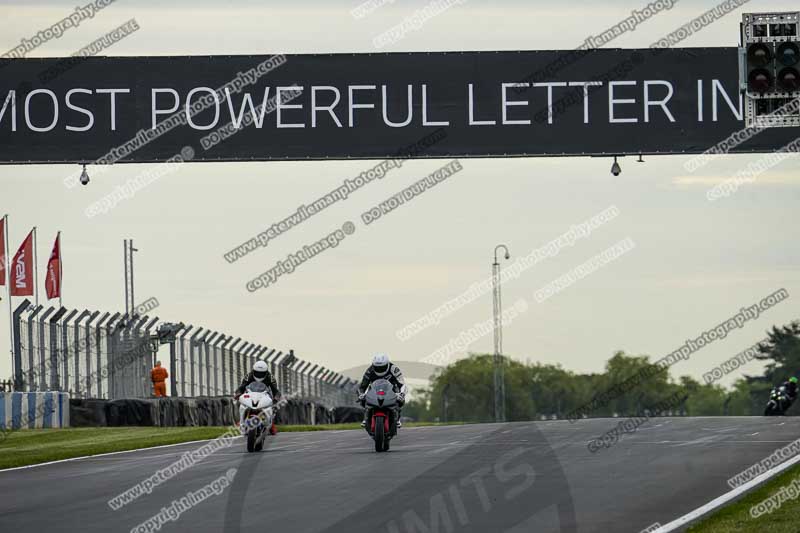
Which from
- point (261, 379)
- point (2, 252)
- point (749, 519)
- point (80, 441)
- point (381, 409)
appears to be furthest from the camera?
point (2, 252)

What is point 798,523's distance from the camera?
38.2 ft

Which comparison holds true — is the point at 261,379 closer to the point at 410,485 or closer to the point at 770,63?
the point at 410,485

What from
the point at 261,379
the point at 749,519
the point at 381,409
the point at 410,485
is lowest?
the point at 749,519

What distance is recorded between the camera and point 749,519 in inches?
480

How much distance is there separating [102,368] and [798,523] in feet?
74.2

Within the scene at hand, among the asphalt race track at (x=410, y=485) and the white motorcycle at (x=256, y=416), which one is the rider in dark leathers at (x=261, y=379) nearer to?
the white motorcycle at (x=256, y=416)

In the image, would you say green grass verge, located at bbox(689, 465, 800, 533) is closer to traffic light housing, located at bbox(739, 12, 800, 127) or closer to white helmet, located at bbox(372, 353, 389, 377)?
traffic light housing, located at bbox(739, 12, 800, 127)

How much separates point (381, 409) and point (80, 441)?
8.13 m

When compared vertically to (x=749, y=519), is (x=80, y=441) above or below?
above

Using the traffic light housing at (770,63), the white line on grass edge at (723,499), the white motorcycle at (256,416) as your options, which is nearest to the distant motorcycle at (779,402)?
the white motorcycle at (256,416)

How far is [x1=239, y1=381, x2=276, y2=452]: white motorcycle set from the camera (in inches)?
829

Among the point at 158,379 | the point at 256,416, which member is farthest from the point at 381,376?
the point at 158,379

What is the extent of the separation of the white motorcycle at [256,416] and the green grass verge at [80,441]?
2.86 meters

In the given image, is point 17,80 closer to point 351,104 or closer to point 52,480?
point 351,104
